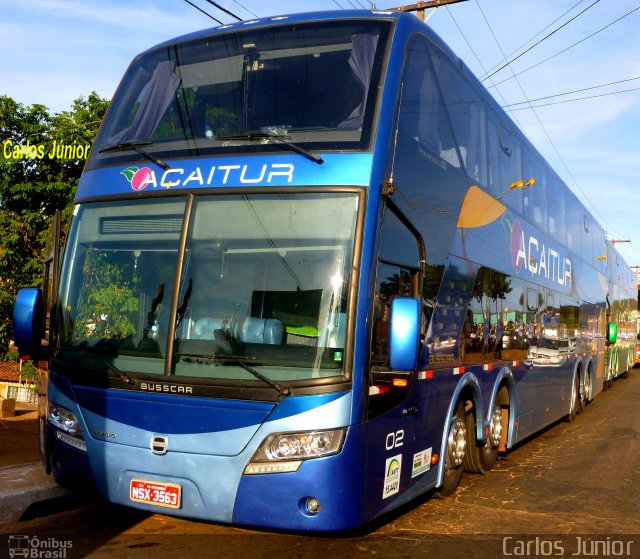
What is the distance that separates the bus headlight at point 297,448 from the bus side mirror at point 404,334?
0.60m

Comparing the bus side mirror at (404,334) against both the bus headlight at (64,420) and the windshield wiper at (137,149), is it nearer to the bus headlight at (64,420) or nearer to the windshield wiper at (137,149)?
the windshield wiper at (137,149)

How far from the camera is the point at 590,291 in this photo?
51.0ft

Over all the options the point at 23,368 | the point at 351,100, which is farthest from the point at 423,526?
the point at 23,368

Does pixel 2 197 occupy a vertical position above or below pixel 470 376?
above

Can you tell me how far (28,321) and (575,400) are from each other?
11.4 meters

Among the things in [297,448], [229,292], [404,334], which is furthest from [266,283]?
[297,448]

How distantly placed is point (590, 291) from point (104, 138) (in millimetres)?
12101

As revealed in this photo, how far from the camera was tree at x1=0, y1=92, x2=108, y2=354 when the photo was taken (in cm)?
2192

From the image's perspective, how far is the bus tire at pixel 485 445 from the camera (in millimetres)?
7797

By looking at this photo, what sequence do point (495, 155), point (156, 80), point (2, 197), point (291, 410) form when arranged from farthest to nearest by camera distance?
point (2, 197)
point (495, 155)
point (156, 80)
point (291, 410)

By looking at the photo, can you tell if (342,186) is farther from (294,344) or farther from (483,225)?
(483,225)

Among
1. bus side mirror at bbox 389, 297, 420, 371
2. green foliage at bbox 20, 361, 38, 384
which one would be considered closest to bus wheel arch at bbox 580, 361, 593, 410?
bus side mirror at bbox 389, 297, 420, 371

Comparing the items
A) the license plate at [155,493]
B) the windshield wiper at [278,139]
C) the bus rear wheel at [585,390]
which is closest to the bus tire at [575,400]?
the bus rear wheel at [585,390]

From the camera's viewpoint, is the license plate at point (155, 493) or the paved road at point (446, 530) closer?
the license plate at point (155, 493)
